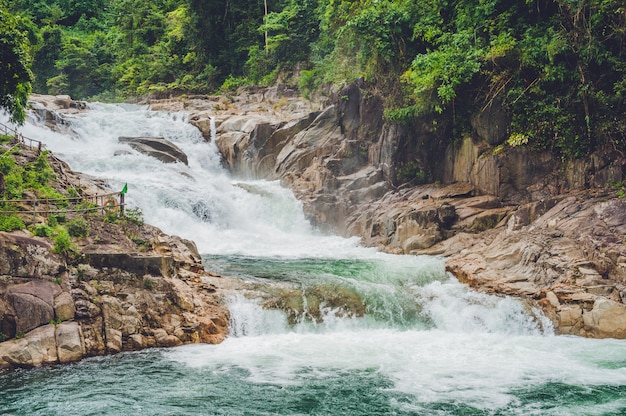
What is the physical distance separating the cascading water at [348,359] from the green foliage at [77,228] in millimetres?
3794

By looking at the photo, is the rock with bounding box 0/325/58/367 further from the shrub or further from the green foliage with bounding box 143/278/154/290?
the shrub

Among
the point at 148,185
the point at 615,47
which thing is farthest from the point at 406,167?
the point at 148,185

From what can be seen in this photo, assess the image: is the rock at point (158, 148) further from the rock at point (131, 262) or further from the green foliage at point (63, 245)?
the green foliage at point (63, 245)

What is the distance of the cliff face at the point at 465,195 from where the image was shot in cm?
1546

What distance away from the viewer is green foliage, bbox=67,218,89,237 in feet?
48.1

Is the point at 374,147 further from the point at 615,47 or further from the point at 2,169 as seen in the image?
the point at 2,169

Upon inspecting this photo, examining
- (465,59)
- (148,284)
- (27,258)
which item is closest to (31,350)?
(27,258)

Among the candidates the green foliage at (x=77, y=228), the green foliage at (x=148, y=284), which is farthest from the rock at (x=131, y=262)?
the green foliage at (x=77, y=228)

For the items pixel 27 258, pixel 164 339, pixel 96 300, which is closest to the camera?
pixel 27 258

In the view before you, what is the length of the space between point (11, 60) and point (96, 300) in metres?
7.35

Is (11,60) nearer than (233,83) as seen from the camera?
Yes

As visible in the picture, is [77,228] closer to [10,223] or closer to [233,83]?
[10,223]

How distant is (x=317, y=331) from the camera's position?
14.7m

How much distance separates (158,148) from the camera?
30.1 meters
